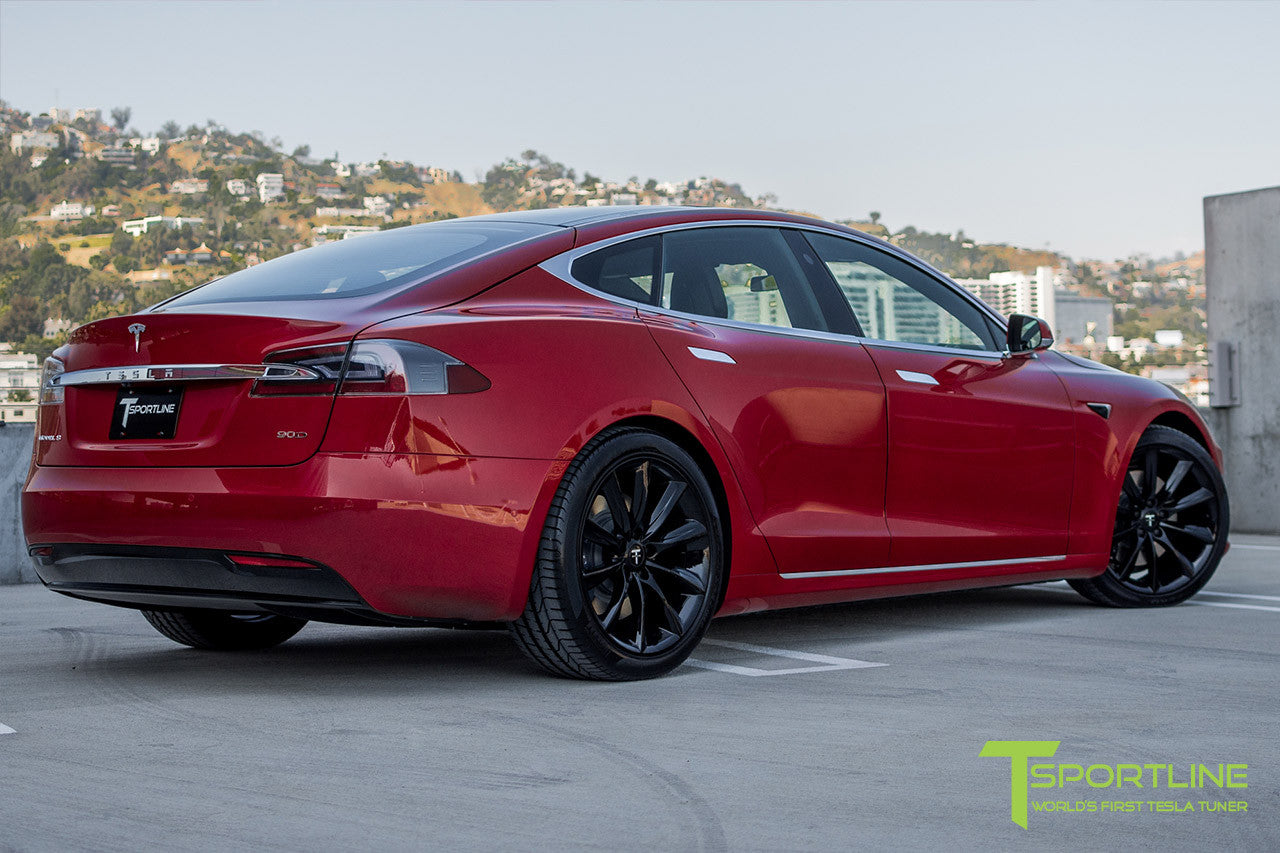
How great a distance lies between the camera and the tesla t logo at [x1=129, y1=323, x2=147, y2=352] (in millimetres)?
4180

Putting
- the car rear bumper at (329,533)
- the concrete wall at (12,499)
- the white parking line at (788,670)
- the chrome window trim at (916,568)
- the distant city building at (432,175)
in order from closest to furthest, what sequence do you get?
1. the car rear bumper at (329,533)
2. the white parking line at (788,670)
3. the chrome window trim at (916,568)
4. the concrete wall at (12,499)
5. the distant city building at (432,175)

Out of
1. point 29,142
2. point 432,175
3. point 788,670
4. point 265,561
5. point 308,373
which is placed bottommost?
point 788,670

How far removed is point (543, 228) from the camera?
4707 millimetres

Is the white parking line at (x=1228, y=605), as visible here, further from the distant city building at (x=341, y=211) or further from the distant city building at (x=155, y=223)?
the distant city building at (x=341, y=211)

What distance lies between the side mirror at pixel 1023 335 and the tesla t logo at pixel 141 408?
3.37 m

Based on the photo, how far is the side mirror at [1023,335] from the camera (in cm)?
600

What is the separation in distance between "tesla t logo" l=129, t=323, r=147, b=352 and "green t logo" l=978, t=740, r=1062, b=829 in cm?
251

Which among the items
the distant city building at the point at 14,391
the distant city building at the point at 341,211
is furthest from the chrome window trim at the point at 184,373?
the distant city building at the point at 341,211

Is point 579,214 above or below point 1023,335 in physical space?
above

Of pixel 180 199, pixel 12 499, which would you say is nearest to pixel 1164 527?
pixel 12 499

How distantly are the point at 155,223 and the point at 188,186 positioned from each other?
15524 mm

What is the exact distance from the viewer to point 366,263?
458 cm

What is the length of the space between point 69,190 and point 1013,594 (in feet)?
215

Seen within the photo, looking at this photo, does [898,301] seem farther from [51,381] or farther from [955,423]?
[51,381]
